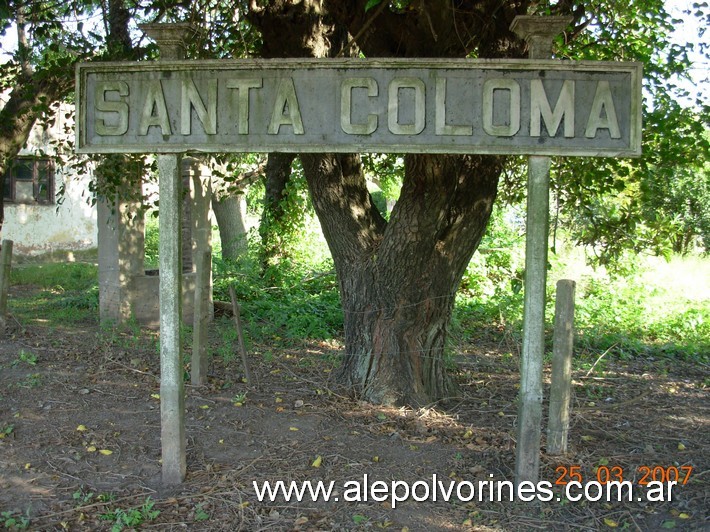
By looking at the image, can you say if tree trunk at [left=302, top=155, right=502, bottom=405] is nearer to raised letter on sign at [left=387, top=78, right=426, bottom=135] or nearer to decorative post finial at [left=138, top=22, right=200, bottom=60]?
raised letter on sign at [left=387, top=78, right=426, bottom=135]

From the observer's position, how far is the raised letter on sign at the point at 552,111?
13.5 ft

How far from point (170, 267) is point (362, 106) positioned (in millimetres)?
1614

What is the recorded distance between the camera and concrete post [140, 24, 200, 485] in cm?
438

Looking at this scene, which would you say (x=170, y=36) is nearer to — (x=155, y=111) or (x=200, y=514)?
(x=155, y=111)

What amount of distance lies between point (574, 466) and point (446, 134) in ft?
8.15

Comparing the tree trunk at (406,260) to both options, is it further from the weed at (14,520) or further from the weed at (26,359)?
the weed at (26,359)

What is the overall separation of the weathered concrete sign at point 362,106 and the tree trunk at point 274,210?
8525 millimetres

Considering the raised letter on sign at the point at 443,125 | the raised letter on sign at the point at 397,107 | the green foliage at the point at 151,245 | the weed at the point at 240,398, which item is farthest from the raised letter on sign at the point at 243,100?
the green foliage at the point at 151,245

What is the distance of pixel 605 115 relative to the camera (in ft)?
13.5

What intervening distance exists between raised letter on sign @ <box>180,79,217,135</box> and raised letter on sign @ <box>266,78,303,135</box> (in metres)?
0.38

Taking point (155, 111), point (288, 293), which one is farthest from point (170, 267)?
point (288, 293)

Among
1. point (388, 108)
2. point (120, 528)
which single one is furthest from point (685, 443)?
point (120, 528)

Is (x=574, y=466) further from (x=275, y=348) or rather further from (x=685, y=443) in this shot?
(x=275, y=348)
